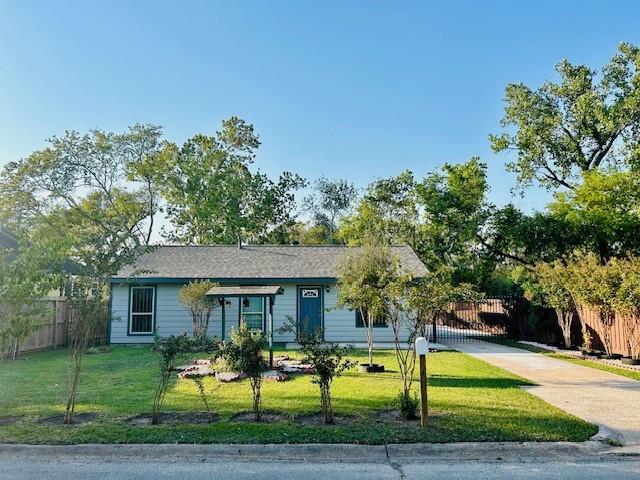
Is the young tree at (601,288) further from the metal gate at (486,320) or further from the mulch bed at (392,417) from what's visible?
the mulch bed at (392,417)

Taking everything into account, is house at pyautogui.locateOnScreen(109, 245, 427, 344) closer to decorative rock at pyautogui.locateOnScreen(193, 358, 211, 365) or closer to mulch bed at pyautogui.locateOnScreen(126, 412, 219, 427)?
decorative rock at pyautogui.locateOnScreen(193, 358, 211, 365)

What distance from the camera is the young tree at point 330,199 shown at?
43.5 metres

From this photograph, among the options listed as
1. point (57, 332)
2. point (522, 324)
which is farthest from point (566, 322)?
point (57, 332)

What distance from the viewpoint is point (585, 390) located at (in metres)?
8.90

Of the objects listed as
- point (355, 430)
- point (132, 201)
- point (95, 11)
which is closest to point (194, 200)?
point (132, 201)

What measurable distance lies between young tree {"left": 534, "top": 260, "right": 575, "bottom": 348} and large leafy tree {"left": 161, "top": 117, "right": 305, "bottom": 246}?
65.9 feet

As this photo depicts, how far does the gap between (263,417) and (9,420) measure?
136 inches

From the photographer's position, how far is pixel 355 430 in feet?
19.6

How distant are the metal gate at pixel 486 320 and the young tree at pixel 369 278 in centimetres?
636

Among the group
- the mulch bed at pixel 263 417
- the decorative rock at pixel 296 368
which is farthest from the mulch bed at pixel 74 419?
Answer: the decorative rock at pixel 296 368

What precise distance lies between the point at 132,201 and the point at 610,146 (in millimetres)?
28243

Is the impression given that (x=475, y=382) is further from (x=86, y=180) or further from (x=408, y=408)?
(x=86, y=180)

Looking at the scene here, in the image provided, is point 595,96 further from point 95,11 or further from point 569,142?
point 95,11

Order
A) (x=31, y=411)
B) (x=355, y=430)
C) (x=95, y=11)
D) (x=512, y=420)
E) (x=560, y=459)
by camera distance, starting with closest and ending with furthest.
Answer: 1. (x=560, y=459)
2. (x=355, y=430)
3. (x=512, y=420)
4. (x=31, y=411)
5. (x=95, y=11)
